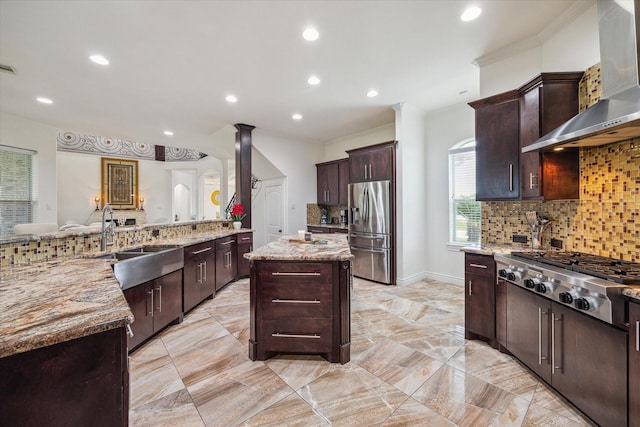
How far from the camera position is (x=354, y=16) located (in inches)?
88.9

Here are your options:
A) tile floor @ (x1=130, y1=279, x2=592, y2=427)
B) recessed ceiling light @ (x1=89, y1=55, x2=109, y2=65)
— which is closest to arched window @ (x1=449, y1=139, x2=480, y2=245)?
tile floor @ (x1=130, y1=279, x2=592, y2=427)

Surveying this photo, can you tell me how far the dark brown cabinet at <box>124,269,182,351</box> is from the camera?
7.86 feet

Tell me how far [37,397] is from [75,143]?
32.2ft

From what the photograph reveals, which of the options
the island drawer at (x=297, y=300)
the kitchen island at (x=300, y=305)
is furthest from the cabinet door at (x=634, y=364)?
the island drawer at (x=297, y=300)

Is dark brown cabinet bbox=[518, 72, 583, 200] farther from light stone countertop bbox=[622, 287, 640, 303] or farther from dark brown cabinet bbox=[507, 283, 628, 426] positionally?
light stone countertop bbox=[622, 287, 640, 303]

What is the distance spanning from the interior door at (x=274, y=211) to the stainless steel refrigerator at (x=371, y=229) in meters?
2.01

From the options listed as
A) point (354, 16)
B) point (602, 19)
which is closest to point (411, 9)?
point (354, 16)

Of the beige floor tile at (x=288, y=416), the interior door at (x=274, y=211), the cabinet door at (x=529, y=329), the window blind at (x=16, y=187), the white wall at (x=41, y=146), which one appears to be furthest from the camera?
the interior door at (x=274, y=211)

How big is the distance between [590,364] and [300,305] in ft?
6.23

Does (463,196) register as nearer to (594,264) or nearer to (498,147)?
(498,147)

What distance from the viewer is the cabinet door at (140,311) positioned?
92.8 inches

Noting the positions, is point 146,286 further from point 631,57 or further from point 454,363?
point 631,57

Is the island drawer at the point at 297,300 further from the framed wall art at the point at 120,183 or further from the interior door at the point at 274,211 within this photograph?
the framed wall art at the point at 120,183

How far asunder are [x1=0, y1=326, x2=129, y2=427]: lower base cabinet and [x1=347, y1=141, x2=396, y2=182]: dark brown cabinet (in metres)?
4.07
